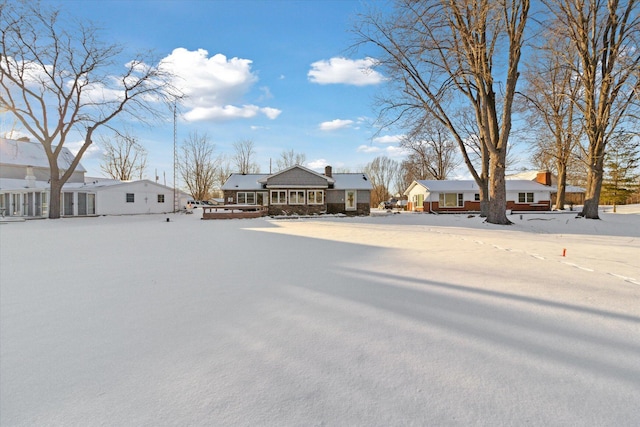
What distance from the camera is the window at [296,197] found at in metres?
30.7

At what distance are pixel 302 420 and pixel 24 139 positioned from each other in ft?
163

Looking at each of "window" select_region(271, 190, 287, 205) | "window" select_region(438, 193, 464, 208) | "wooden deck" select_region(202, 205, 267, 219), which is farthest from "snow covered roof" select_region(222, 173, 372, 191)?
"window" select_region(438, 193, 464, 208)

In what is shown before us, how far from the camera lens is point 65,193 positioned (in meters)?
27.1

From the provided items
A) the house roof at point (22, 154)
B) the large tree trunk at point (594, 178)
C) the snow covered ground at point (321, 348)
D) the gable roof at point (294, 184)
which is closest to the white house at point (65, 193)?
the house roof at point (22, 154)

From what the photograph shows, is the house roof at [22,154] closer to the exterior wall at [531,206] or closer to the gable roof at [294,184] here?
the gable roof at [294,184]

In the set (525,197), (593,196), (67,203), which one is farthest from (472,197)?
(67,203)

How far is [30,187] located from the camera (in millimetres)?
27672

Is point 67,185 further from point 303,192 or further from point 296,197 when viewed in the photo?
point 303,192

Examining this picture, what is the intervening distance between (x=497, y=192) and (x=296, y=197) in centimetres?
1800

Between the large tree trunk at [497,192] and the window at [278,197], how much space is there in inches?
724

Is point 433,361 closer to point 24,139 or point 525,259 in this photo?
point 525,259

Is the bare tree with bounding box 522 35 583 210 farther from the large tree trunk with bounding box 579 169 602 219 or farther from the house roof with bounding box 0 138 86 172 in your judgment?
the house roof with bounding box 0 138 86 172

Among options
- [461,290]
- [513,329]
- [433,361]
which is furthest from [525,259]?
[433,361]

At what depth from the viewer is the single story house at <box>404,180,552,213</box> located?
36.9 metres
